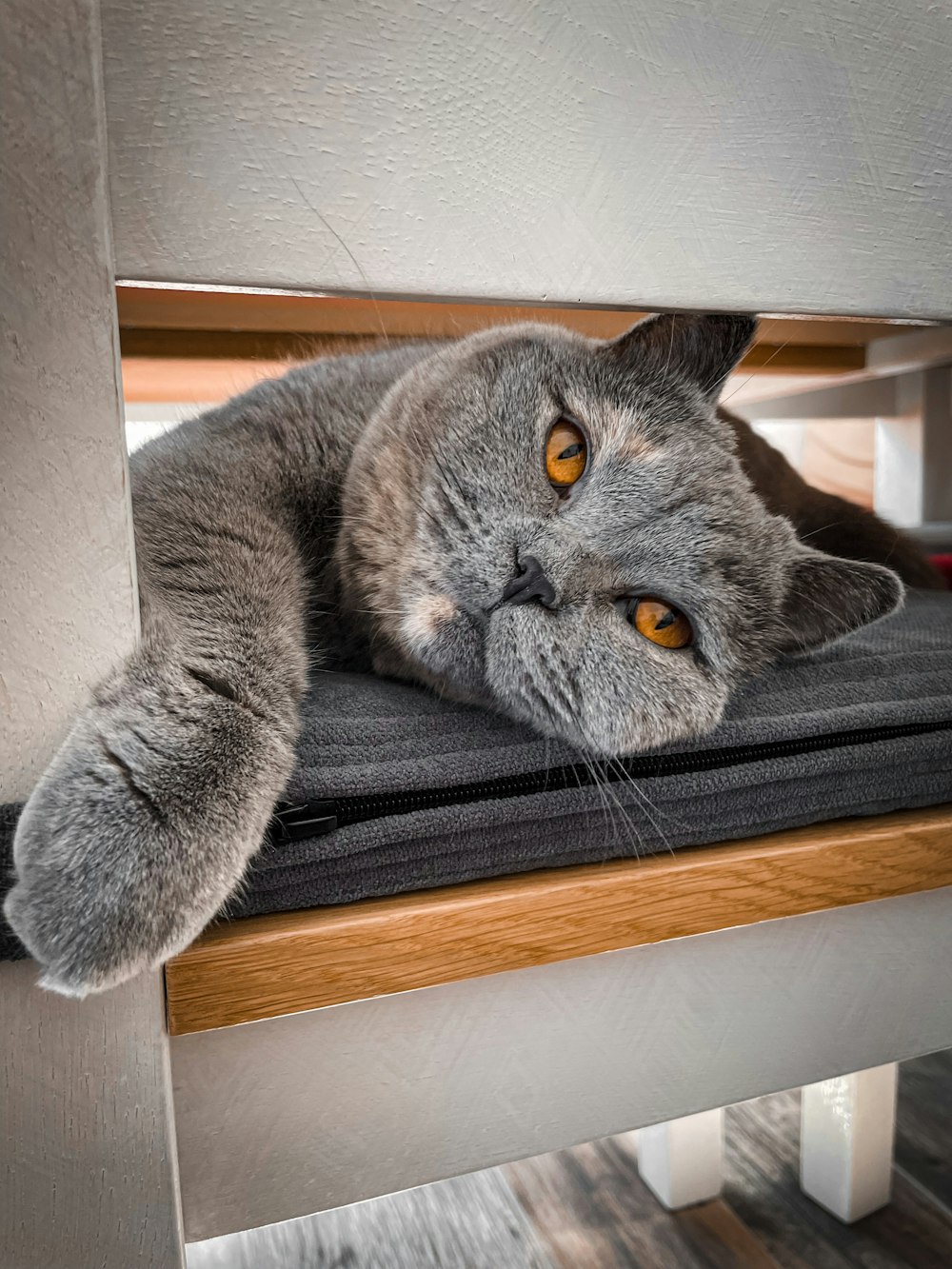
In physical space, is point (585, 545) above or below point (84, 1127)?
above

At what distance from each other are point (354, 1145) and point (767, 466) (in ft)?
3.05

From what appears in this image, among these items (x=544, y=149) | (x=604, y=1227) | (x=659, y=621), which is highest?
(x=544, y=149)

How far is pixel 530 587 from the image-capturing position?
725 mm

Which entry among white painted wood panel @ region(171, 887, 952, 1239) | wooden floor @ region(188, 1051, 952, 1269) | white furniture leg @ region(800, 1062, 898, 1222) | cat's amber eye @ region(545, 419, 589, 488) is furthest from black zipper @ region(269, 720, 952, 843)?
wooden floor @ region(188, 1051, 952, 1269)

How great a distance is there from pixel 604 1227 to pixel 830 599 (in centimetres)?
97

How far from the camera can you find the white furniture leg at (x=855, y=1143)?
1.29 meters

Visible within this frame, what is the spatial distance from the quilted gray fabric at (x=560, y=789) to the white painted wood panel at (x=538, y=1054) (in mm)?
74

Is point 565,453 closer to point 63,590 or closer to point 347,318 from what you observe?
point 63,590

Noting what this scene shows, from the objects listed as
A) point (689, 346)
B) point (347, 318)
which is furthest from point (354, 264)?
point (347, 318)

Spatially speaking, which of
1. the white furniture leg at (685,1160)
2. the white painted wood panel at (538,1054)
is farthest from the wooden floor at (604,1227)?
the white painted wood panel at (538,1054)

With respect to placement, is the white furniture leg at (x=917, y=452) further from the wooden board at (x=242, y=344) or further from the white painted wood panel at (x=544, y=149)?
the white painted wood panel at (x=544, y=149)

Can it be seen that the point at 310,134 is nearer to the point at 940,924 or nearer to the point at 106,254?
the point at 106,254

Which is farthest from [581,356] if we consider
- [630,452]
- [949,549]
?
[949,549]

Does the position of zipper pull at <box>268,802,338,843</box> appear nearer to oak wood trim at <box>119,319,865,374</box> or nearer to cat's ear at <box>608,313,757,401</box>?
cat's ear at <box>608,313,757,401</box>
